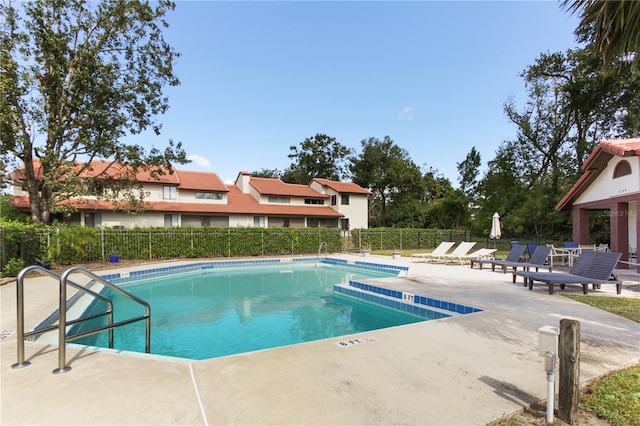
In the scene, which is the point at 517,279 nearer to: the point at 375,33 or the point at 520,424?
the point at 520,424

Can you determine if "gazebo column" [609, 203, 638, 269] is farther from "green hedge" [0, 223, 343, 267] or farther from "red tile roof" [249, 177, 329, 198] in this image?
"red tile roof" [249, 177, 329, 198]

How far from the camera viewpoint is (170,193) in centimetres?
2625

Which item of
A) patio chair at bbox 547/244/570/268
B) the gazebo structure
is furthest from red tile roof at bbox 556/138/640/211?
patio chair at bbox 547/244/570/268

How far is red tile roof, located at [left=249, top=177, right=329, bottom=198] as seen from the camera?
31741 millimetres

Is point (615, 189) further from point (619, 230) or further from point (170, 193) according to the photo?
point (170, 193)

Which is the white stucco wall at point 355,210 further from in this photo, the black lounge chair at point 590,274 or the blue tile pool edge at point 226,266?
the black lounge chair at point 590,274

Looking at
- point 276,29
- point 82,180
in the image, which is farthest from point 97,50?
point 276,29

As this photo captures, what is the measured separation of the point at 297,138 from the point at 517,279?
135 feet

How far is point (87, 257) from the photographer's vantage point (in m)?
16.5

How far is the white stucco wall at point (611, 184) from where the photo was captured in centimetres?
1233

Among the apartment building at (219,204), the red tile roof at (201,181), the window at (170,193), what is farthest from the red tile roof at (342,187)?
the window at (170,193)

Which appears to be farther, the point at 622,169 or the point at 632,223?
the point at 632,223

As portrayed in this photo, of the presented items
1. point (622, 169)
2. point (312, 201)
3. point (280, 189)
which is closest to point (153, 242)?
point (280, 189)

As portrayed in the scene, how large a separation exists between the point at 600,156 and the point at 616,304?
9.82 metres
